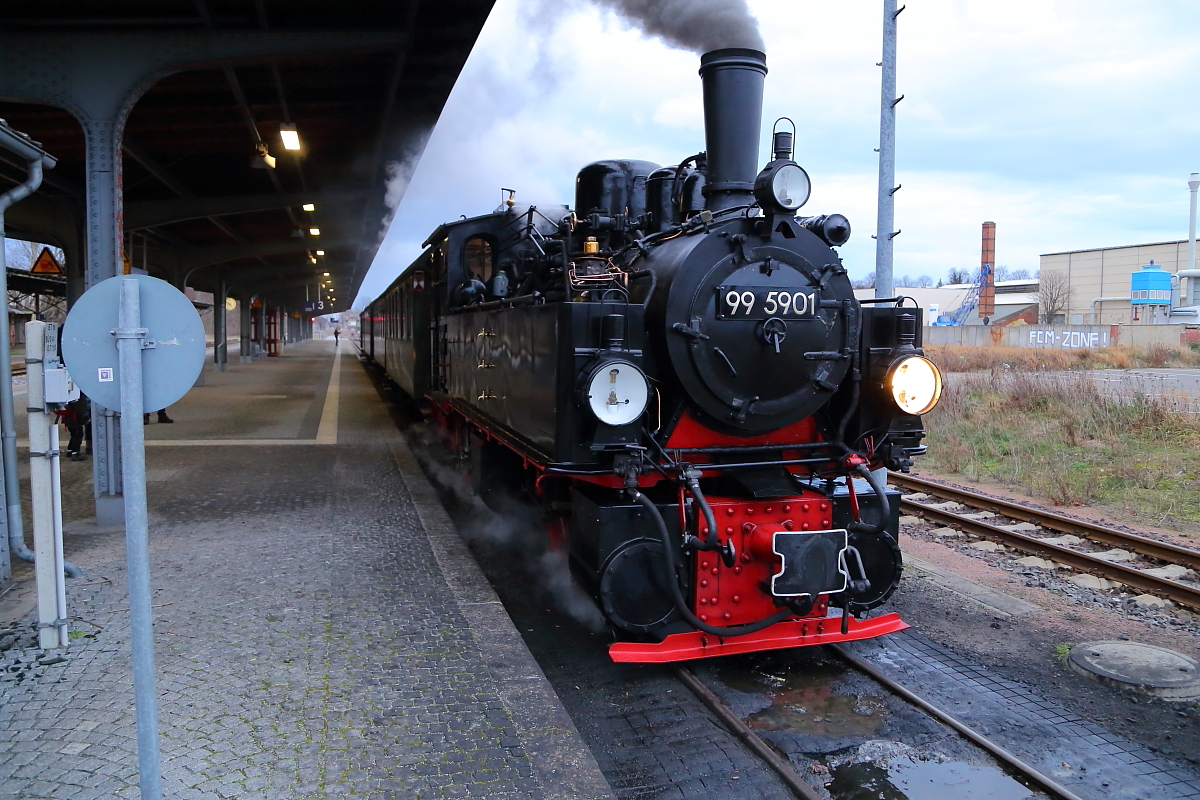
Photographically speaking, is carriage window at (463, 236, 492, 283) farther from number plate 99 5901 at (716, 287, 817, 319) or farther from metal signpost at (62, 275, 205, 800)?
metal signpost at (62, 275, 205, 800)

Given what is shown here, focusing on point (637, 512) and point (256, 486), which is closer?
point (637, 512)

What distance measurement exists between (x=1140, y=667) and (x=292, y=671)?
4.18 meters

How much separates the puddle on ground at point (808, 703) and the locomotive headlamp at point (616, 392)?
147 cm

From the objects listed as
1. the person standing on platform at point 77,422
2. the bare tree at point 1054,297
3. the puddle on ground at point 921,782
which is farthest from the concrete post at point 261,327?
the bare tree at point 1054,297

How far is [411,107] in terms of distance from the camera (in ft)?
34.5

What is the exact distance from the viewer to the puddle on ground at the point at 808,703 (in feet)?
11.9

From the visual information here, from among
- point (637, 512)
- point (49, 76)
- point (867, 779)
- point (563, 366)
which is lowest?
point (867, 779)

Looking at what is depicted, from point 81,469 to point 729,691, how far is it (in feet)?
26.7

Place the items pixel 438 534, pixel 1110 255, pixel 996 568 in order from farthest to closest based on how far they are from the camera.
Result: pixel 1110 255 < pixel 438 534 < pixel 996 568

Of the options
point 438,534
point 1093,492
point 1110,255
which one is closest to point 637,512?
point 438,534

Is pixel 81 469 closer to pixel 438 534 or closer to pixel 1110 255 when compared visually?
pixel 438 534

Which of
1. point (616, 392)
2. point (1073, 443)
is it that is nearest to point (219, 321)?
point (1073, 443)

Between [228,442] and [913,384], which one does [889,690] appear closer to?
[913,384]

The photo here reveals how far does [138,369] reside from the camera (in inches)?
92.0
